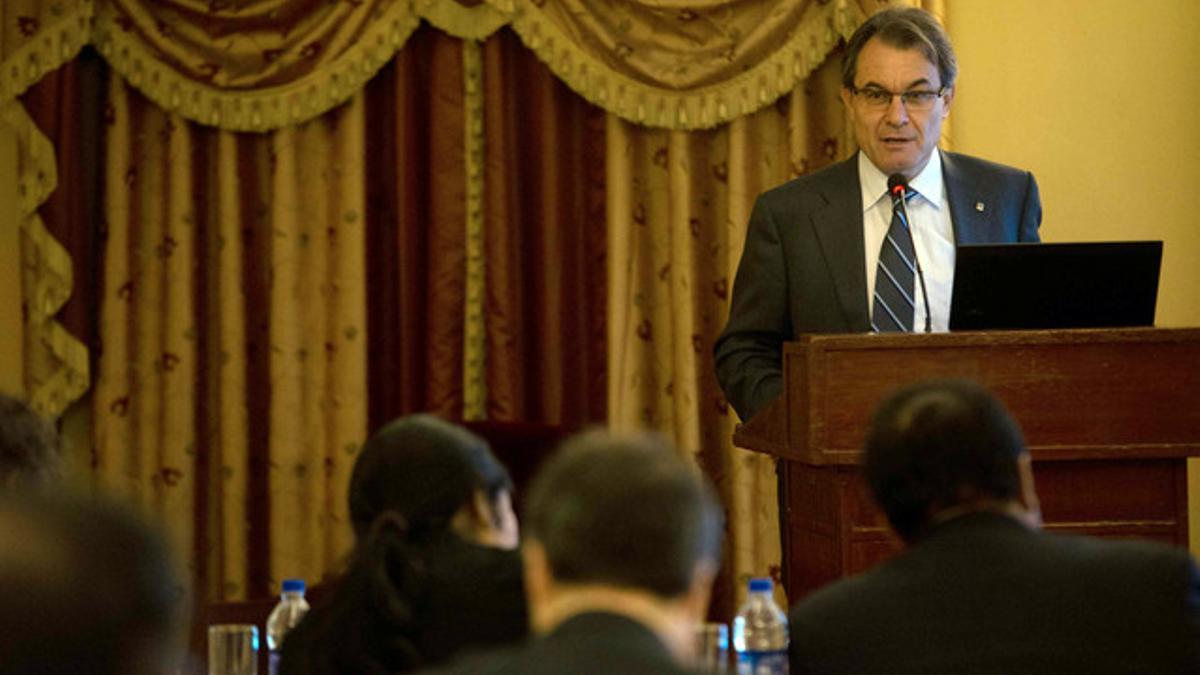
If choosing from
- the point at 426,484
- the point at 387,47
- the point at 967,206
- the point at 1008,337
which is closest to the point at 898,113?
the point at 967,206

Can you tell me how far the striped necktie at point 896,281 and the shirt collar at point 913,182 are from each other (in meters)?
0.15

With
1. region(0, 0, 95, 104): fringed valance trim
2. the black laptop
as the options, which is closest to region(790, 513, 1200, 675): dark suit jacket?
the black laptop

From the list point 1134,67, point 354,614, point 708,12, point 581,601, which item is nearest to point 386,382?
point 708,12

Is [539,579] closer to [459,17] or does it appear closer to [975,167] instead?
[975,167]

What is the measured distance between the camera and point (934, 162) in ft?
15.0

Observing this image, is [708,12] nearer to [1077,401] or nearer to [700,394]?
[700,394]

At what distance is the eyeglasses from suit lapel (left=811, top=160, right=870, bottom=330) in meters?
0.17

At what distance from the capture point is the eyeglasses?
14.8ft

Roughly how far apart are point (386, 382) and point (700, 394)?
1040 mm

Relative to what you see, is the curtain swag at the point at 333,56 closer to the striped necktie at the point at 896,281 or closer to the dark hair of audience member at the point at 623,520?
the striped necktie at the point at 896,281

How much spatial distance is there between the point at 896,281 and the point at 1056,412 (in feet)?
2.83

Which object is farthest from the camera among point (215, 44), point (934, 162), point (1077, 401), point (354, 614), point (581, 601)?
point (215, 44)

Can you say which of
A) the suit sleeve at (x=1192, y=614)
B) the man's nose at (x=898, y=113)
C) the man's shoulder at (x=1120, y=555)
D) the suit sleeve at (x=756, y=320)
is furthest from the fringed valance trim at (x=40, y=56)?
the suit sleeve at (x=1192, y=614)

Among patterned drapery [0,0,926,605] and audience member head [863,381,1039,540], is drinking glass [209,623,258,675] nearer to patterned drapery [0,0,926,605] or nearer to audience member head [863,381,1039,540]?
audience member head [863,381,1039,540]
